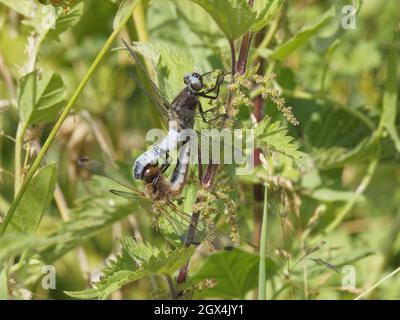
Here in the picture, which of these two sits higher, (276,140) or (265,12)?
Answer: (265,12)

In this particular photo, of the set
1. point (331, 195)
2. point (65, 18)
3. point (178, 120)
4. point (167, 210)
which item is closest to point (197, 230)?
point (167, 210)

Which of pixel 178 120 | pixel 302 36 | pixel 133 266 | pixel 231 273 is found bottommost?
pixel 133 266

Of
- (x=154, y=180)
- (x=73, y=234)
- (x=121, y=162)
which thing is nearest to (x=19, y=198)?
(x=154, y=180)

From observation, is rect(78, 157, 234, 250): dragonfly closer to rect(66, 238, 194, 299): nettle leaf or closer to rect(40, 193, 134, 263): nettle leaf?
rect(66, 238, 194, 299): nettle leaf

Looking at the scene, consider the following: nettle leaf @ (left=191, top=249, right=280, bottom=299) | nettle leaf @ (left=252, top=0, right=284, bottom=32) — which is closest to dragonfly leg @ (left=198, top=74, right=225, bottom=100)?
nettle leaf @ (left=252, top=0, right=284, bottom=32)

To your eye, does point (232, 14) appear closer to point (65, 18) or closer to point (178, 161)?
point (178, 161)

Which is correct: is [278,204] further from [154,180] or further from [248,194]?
[154,180]

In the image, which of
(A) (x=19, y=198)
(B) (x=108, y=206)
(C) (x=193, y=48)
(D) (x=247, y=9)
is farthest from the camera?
(C) (x=193, y=48)
